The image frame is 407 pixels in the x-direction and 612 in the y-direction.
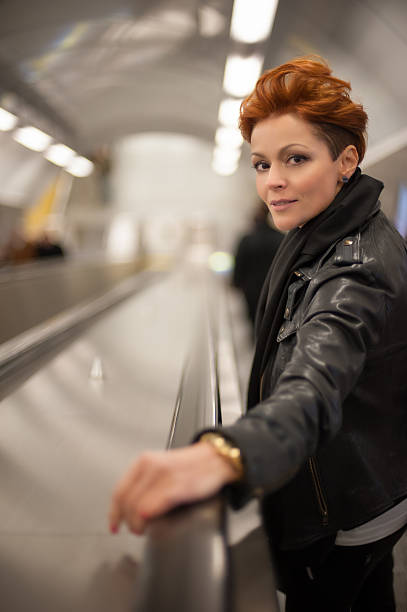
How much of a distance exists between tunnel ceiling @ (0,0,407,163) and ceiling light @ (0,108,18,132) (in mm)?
234

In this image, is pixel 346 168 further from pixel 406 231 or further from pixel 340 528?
pixel 406 231

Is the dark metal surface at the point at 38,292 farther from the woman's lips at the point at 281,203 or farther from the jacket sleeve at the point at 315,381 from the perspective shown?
the jacket sleeve at the point at 315,381

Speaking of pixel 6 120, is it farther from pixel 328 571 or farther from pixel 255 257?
pixel 328 571

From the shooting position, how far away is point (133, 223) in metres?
17.2

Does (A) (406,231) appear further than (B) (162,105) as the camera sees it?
No

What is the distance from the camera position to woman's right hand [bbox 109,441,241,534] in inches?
26.4

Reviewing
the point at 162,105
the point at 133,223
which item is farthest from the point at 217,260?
the point at 162,105

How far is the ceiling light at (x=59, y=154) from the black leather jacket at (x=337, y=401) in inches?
321

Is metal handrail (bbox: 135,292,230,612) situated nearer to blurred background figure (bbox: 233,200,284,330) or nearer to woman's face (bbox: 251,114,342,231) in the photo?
woman's face (bbox: 251,114,342,231)

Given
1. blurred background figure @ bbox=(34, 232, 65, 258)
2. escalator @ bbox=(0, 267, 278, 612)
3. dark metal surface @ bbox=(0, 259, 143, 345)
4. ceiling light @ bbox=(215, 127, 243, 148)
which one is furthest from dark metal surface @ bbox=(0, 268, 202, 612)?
ceiling light @ bbox=(215, 127, 243, 148)

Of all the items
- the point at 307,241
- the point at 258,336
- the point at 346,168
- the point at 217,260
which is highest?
the point at 217,260

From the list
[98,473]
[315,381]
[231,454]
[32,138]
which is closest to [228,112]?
[32,138]

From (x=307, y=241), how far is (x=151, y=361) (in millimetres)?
2119

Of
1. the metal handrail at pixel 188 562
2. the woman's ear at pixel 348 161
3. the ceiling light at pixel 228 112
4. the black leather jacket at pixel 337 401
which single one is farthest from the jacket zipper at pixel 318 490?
the ceiling light at pixel 228 112
